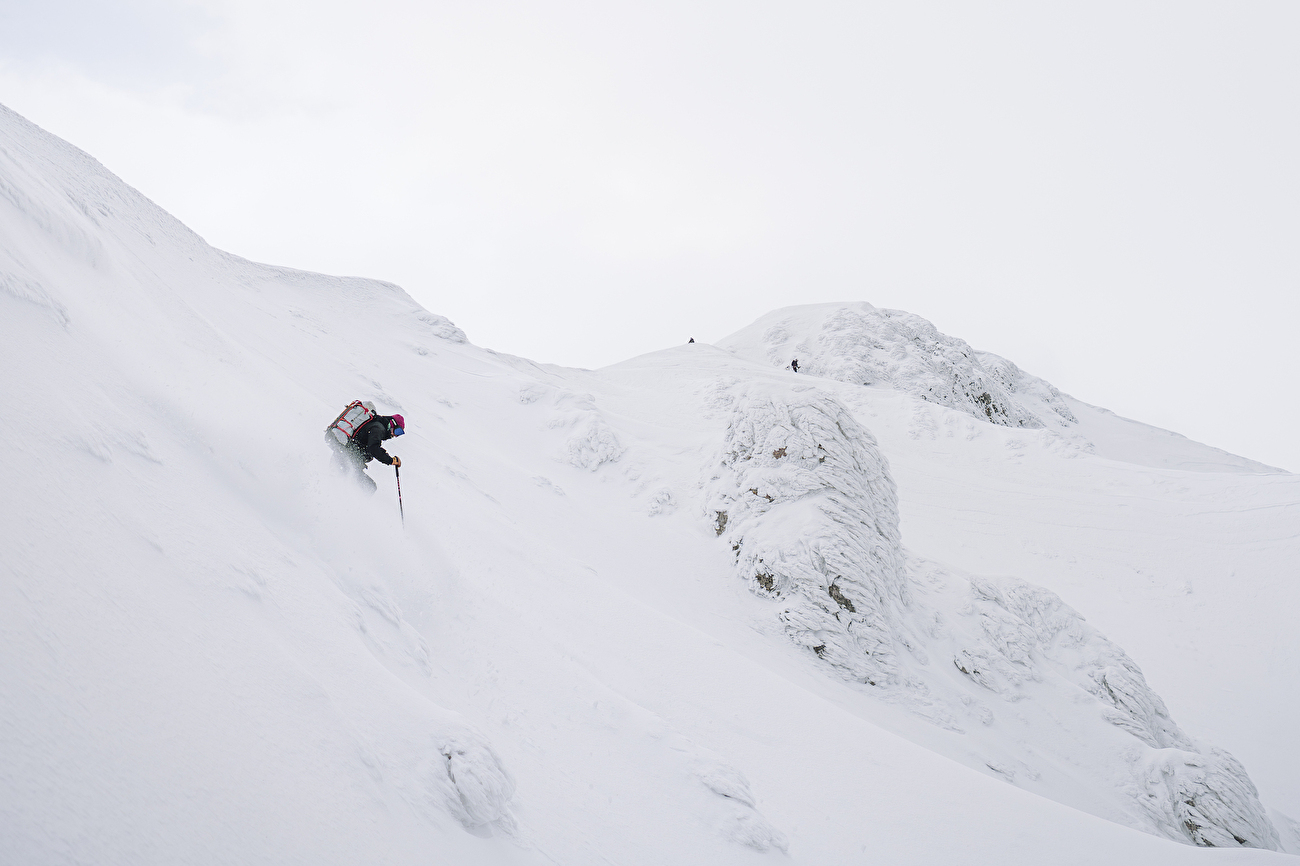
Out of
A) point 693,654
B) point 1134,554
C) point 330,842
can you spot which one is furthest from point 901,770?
point 1134,554

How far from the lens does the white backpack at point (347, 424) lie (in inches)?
402

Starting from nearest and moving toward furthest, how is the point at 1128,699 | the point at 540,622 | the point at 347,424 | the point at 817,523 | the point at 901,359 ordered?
1. the point at 540,622
2. the point at 347,424
3. the point at 1128,699
4. the point at 817,523
5. the point at 901,359

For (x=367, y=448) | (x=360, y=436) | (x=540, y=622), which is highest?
(x=360, y=436)

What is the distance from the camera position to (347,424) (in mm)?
10328

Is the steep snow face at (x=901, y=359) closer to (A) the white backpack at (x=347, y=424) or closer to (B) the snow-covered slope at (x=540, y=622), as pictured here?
(B) the snow-covered slope at (x=540, y=622)

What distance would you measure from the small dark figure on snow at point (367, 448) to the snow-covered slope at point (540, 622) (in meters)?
0.80

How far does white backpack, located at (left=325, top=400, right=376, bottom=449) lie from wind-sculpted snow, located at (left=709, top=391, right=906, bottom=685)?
10.1 meters

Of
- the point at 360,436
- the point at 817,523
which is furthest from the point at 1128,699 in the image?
the point at 360,436

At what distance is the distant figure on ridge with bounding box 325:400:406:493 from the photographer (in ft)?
33.1

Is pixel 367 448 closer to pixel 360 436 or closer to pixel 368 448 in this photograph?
pixel 368 448

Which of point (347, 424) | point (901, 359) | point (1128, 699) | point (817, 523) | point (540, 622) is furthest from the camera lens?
point (901, 359)

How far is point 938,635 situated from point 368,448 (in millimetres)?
14154

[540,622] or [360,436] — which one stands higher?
[360,436]

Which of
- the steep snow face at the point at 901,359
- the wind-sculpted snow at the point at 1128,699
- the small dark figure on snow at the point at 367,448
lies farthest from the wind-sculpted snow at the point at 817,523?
the steep snow face at the point at 901,359
